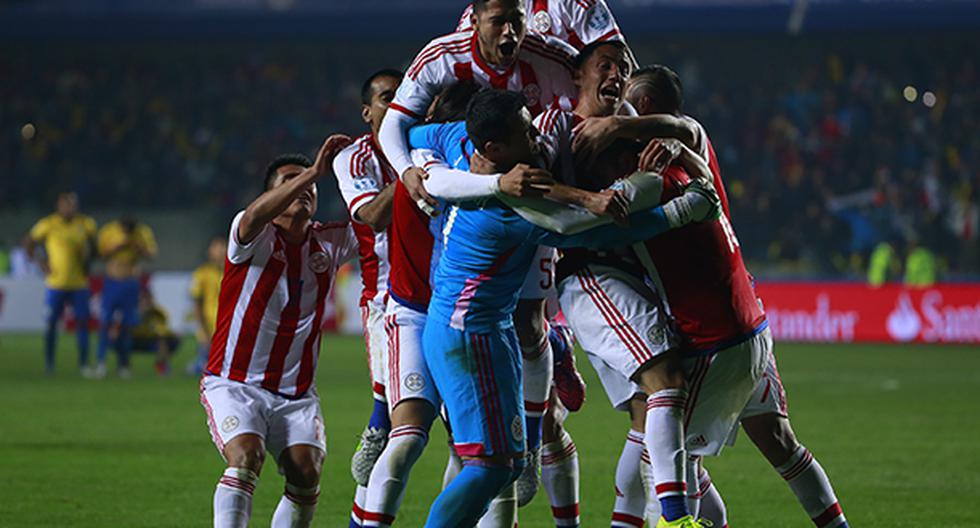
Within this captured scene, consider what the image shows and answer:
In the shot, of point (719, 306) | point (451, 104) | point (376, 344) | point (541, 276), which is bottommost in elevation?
point (376, 344)

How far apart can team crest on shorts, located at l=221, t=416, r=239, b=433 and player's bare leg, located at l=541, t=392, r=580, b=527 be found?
140 cm

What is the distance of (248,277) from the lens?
6.95 meters

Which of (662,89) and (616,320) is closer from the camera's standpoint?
(616,320)

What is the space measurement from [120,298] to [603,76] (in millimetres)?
13659

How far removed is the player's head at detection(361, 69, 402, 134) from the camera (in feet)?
23.5

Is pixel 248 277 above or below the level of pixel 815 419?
above

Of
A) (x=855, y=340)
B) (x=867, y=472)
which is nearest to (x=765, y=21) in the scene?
(x=855, y=340)

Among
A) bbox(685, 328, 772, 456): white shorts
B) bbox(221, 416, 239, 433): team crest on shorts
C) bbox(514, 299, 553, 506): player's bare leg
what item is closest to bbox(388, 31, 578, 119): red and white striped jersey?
bbox(514, 299, 553, 506): player's bare leg

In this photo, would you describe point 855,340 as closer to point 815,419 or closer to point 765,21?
point 765,21

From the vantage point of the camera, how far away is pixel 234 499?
6355 millimetres

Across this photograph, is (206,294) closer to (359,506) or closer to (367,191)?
(359,506)

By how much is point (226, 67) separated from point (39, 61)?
172 inches

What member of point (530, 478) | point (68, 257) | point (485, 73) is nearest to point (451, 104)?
point (485, 73)

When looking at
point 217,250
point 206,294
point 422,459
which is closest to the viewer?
point 422,459
